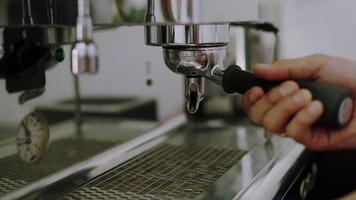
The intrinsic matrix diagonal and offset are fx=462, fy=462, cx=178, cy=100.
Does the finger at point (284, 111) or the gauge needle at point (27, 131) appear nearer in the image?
the finger at point (284, 111)

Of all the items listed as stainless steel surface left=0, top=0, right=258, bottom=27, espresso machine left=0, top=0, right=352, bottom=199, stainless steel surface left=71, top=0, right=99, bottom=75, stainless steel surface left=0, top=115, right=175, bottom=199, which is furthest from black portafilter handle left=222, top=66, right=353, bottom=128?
stainless steel surface left=0, top=115, right=175, bottom=199

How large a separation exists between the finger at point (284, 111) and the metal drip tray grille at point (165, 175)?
0.44 ft

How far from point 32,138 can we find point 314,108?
0.41m

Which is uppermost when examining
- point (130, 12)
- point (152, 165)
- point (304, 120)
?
point (130, 12)

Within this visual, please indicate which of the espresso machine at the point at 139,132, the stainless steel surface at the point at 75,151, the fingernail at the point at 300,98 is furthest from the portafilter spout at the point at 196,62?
the stainless steel surface at the point at 75,151

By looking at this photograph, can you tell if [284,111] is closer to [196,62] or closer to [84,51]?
[196,62]

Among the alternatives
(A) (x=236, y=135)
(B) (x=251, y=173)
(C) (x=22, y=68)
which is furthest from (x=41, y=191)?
(A) (x=236, y=135)

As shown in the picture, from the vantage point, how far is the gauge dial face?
672 millimetres

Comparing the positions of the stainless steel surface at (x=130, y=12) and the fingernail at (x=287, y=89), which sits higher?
the stainless steel surface at (x=130, y=12)

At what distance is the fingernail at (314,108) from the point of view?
1.55 feet

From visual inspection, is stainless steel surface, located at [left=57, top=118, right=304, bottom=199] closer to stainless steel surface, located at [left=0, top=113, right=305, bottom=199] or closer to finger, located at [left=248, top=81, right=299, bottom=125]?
stainless steel surface, located at [left=0, top=113, right=305, bottom=199]

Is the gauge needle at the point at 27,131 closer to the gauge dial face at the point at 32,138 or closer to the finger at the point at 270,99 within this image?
the gauge dial face at the point at 32,138

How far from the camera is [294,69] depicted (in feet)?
1.87

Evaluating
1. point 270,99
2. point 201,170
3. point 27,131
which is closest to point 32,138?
point 27,131
